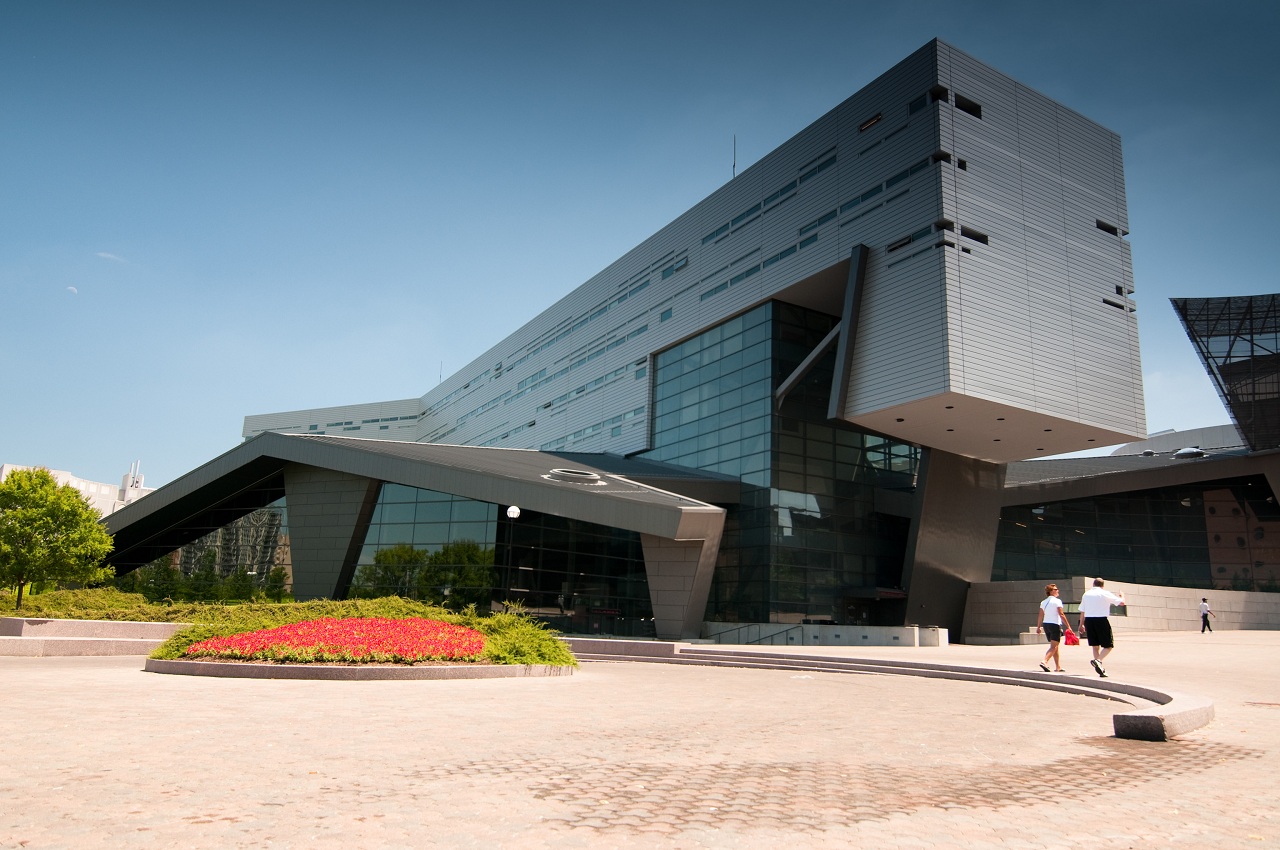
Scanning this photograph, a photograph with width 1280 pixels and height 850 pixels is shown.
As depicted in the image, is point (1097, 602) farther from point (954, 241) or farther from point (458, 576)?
point (954, 241)

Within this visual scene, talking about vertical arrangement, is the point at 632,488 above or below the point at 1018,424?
below

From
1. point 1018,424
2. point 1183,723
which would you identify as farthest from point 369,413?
point 1183,723

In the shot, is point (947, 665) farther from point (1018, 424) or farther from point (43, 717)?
point (1018, 424)

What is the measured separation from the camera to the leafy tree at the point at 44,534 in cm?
2997

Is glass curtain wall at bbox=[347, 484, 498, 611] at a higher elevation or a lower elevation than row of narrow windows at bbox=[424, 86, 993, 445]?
lower

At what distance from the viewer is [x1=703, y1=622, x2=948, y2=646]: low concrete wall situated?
32.6 metres

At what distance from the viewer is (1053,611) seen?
17.0 meters

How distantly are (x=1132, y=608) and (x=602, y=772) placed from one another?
38.5m

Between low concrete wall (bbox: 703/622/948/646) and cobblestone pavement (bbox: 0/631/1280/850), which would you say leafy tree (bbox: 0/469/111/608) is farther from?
low concrete wall (bbox: 703/622/948/646)

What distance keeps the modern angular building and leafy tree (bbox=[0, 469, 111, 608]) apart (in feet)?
14.4

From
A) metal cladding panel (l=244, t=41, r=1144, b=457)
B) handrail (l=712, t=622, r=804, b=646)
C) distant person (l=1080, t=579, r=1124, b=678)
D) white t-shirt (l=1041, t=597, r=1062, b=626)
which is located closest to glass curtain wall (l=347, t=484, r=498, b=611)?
handrail (l=712, t=622, r=804, b=646)

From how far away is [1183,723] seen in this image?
8555mm

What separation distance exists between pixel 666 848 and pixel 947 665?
53.6 feet

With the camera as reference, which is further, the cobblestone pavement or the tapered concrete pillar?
the tapered concrete pillar
